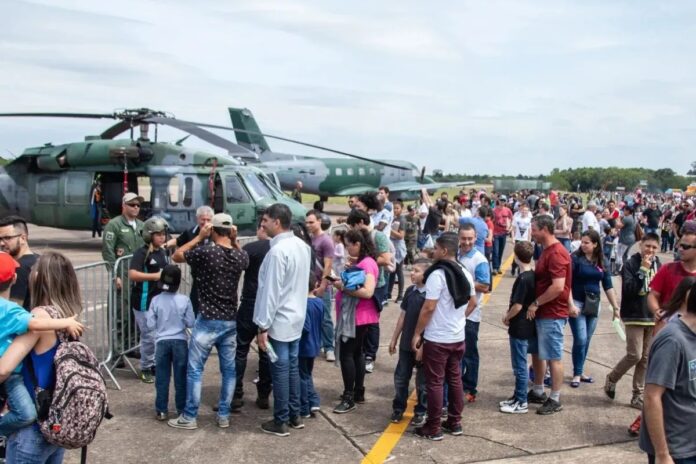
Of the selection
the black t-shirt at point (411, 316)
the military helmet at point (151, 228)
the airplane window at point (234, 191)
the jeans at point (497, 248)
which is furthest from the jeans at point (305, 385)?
the jeans at point (497, 248)

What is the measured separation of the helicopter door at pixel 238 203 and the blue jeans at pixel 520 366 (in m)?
9.66

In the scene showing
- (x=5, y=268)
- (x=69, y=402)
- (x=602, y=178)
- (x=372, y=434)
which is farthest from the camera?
(x=602, y=178)

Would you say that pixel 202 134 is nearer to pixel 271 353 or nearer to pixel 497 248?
pixel 497 248

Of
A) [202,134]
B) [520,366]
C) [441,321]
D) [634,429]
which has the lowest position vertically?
[634,429]

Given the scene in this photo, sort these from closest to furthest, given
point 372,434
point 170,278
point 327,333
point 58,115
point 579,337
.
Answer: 1. point 372,434
2. point 170,278
3. point 579,337
4. point 327,333
5. point 58,115

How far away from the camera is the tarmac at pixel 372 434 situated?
495cm

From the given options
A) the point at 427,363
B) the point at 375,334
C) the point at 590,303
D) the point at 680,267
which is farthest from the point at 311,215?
the point at 680,267

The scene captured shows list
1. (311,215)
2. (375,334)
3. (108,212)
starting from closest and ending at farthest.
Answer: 1. (375,334)
2. (311,215)
3. (108,212)

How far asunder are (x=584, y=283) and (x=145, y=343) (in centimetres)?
469

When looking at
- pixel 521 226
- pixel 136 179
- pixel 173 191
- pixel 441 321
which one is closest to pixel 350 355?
pixel 441 321

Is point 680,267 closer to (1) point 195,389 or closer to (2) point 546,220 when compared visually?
(2) point 546,220

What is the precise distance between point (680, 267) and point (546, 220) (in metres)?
1.25

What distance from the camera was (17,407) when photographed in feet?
10.3

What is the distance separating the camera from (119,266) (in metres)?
6.82
